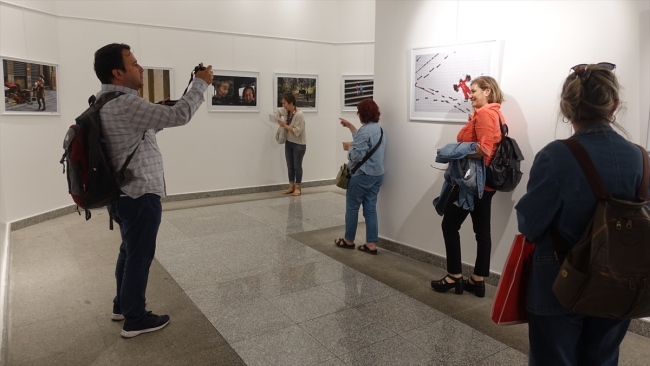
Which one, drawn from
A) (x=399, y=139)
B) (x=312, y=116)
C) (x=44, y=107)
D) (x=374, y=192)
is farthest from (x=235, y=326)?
(x=312, y=116)

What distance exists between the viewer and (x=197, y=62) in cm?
828

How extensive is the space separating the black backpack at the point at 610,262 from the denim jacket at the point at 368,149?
11.2ft

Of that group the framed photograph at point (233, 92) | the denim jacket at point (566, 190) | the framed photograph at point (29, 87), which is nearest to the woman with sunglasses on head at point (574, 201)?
the denim jacket at point (566, 190)

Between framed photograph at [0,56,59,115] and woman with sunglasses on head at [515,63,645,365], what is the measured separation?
6.69m

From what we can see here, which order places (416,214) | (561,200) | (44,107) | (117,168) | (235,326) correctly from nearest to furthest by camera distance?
(561,200), (117,168), (235,326), (416,214), (44,107)

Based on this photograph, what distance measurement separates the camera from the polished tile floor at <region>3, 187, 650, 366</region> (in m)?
3.12

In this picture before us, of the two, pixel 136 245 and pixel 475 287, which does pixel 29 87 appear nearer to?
pixel 136 245

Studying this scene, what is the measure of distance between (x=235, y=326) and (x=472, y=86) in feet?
9.32

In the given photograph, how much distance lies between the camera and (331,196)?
8922 mm

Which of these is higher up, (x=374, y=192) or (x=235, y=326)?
(x=374, y=192)

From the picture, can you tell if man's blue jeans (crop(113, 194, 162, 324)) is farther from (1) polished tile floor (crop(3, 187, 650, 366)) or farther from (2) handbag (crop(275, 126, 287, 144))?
(2) handbag (crop(275, 126, 287, 144))

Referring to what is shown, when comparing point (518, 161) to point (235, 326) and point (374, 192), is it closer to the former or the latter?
point (374, 192)

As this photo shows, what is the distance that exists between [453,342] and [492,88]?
2128 mm

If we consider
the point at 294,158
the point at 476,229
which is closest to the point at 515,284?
the point at 476,229
